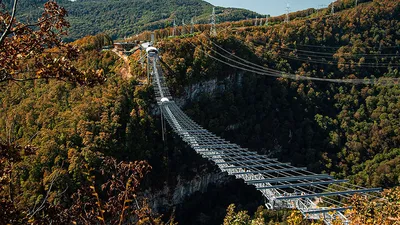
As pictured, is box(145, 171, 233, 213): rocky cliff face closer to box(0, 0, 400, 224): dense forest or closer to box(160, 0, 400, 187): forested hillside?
box(0, 0, 400, 224): dense forest

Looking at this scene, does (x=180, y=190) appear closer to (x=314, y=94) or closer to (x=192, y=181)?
(x=192, y=181)

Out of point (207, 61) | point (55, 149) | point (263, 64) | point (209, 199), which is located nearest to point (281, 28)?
point (263, 64)

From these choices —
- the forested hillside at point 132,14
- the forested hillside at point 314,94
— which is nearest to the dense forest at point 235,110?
the forested hillside at point 314,94

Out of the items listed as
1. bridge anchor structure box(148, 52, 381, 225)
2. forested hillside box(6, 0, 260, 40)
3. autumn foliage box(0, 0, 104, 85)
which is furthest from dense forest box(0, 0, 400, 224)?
forested hillside box(6, 0, 260, 40)

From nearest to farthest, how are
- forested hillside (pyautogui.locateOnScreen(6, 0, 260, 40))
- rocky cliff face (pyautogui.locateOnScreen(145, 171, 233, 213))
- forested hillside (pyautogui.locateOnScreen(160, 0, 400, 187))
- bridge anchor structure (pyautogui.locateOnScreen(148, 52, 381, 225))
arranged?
bridge anchor structure (pyautogui.locateOnScreen(148, 52, 381, 225)), rocky cliff face (pyautogui.locateOnScreen(145, 171, 233, 213)), forested hillside (pyautogui.locateOnScreen(160, 0, 400, 187)), forested hillside (pyautogui.locateOnScreen(6, 0, 260, 40))

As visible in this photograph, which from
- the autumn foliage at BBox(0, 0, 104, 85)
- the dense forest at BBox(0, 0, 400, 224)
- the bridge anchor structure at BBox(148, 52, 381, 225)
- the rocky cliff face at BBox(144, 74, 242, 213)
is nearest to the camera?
the autumn foliage at BBox(0, 0, 104, 85)

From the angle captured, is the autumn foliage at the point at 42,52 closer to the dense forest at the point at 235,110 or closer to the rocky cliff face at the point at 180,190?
the dense forest at the point at 235,110
